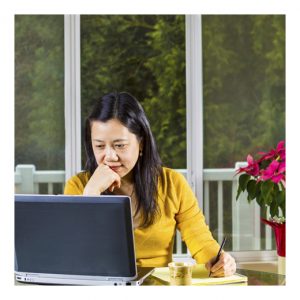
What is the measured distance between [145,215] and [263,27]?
31.2 inches

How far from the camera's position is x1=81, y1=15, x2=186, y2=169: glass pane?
6.75 feet

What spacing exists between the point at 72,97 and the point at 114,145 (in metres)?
0.31

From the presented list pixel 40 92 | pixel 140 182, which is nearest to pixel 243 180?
pixel 140 182

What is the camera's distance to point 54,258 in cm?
160

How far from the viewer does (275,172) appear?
1971 millimetres

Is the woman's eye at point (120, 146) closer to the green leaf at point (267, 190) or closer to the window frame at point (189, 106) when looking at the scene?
the window frame at point (189, 106)

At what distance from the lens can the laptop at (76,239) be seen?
155 centimetres

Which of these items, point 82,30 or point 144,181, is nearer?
point 144,181

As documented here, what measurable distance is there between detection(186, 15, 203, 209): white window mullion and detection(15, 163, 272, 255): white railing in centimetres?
3

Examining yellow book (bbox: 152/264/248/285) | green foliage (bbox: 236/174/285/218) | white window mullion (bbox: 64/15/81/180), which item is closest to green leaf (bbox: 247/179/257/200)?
green foliage (bbox: 236/174/285/218)
